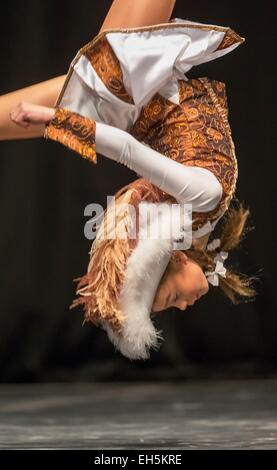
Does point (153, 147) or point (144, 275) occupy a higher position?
point (153, 147)

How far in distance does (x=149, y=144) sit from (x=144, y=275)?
398 millimetres

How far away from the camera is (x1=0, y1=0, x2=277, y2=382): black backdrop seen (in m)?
4.33

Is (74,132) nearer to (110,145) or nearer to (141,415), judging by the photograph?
(110,145)

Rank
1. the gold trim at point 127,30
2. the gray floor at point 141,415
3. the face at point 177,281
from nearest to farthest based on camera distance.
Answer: the gold trim at point 127,30, the face at point 177,281, the gray floor at point 141,415

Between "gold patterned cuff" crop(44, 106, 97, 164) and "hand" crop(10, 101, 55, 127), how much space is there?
0.8 inches

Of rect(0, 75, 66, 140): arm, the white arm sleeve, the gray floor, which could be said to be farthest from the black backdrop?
the white arm sleeve

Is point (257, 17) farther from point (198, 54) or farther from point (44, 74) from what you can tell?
point (198, 54)

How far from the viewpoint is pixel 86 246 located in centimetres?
443

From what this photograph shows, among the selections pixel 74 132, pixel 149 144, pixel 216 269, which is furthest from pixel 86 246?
pixel 74 132

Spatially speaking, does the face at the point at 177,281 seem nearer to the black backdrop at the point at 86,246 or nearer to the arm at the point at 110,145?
the arm at the point at 110,145

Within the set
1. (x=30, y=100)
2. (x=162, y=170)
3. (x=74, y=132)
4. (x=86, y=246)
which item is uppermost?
(x=30, y=100)

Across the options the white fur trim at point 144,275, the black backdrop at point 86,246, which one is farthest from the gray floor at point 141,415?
the white fur trim at point 144,275

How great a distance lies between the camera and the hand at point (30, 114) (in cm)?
251

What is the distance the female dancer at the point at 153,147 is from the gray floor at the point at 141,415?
1.22ft
